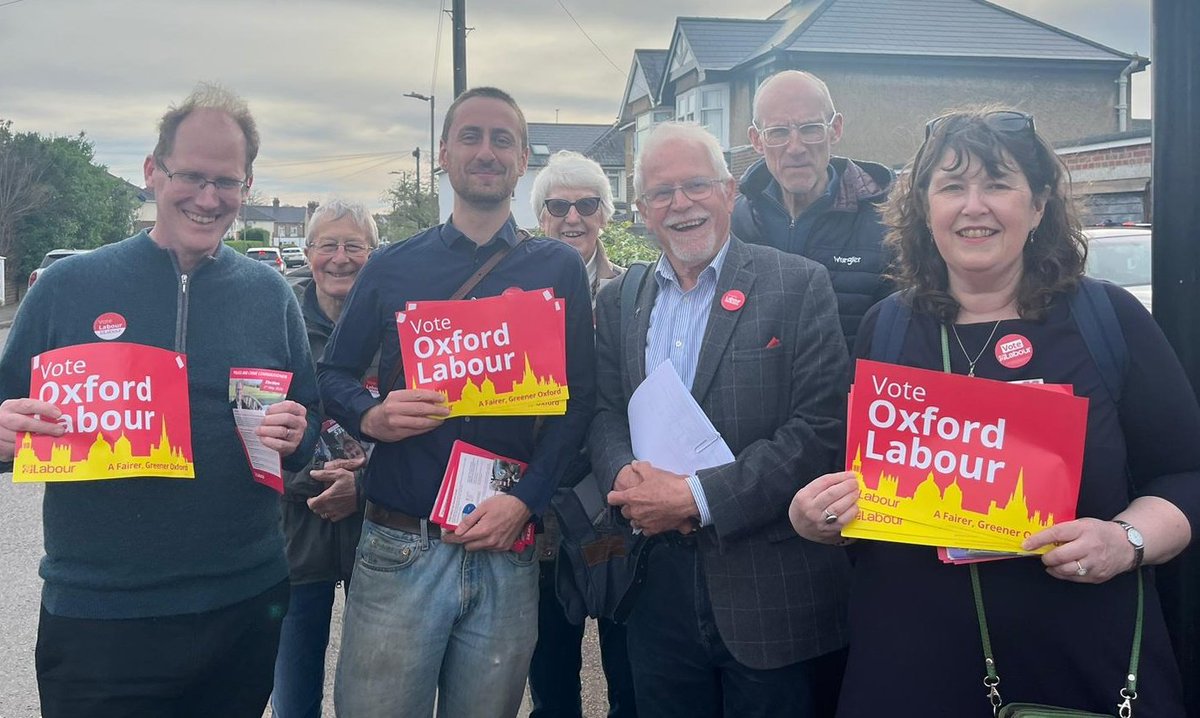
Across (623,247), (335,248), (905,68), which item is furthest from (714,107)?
(335,248)

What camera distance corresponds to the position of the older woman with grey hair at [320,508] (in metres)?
3.38

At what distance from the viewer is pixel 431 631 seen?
2707 millimetres

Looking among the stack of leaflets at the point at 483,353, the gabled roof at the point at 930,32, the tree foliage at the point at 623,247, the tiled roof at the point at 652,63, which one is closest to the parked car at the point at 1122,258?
the tree foliage at the point at 623,247

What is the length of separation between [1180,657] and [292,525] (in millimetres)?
2879

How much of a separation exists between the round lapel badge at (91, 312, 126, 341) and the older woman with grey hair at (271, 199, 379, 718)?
86cm

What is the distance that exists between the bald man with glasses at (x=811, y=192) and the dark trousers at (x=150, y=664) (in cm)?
227

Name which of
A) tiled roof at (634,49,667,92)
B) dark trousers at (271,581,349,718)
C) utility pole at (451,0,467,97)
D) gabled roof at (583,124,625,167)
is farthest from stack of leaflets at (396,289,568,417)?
gabled roof at (583,124,625,167)

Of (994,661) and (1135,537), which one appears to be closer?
(1135,537)

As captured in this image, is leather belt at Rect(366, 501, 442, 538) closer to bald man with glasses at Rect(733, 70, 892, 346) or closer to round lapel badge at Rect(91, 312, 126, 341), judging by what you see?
round lapel badge at Rect(91, 312, 126, 341)

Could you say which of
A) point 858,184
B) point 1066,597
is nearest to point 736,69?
point 858,184

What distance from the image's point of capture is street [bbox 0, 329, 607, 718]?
4.29m

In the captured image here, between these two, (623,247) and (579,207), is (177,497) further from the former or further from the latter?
(623,247)

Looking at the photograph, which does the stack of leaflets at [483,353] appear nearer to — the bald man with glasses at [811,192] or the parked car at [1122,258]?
the bald man with glasses at [811,192]

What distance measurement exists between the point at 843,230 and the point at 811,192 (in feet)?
0.72
